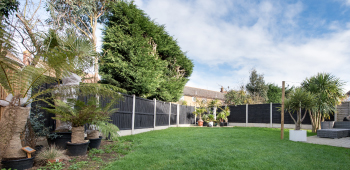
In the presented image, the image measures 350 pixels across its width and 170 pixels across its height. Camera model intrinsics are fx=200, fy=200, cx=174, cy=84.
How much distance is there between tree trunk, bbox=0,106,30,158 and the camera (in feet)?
11.6

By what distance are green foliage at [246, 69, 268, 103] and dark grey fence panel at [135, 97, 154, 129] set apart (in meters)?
15.1

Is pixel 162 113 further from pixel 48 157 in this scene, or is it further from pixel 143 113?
pixel 48 157

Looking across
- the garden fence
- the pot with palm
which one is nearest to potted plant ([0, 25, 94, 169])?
the pot with palm

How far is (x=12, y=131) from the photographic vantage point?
12.0 feet

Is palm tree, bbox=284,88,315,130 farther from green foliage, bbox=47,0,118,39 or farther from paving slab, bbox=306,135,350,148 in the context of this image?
green foliage, bbox=47,0,118,39

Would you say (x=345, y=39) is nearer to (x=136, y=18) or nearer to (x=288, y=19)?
(x=288, y=19)

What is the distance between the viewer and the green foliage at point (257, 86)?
23109 millimetres

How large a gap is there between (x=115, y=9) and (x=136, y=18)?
1.29 metres

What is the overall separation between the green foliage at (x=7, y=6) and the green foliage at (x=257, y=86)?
70.6ft

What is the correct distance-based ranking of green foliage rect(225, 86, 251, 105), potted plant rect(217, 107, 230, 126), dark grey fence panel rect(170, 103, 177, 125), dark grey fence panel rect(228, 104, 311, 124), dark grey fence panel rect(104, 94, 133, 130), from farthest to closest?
green foliage rect(225, 86, 251, 105), potted plant rect(217, 107, 230, 126), dark grey fence panel rect(170, 103, 177, 125), dark grey fence panel rect(228, 104, 311, 124), dark grey fence panel rect(104, 94, 133, 130)

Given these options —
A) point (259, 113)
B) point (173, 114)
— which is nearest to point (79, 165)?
point (173, 114)

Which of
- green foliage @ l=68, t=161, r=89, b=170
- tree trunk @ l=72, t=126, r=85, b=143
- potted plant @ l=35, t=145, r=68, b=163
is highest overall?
tree trunk @ l=72, t=126, r=85, b=143

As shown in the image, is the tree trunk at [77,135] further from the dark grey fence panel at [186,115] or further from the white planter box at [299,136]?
the dark grey fence panel at [186,115]

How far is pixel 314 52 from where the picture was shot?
36.6ft
